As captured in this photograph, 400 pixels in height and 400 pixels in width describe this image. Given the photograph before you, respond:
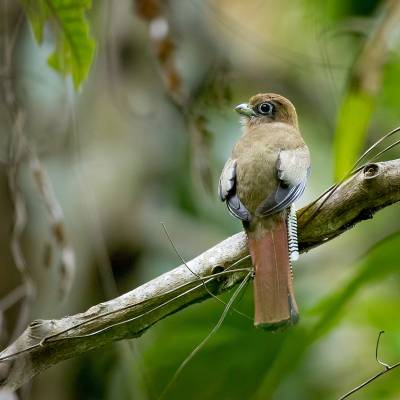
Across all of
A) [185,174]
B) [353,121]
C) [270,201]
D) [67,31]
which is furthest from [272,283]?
[185,174]

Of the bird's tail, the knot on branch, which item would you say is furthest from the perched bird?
the knot on branch

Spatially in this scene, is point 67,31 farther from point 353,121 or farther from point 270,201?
point 353,121

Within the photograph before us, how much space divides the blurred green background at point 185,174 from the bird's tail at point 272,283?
20.4 inches

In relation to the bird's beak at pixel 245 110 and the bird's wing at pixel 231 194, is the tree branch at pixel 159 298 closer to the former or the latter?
the bird's wing at pixel 231 194

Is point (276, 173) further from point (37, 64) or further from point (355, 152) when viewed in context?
point (37, 64)

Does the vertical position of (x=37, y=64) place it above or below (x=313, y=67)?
above

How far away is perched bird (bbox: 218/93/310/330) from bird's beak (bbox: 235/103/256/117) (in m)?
0.10

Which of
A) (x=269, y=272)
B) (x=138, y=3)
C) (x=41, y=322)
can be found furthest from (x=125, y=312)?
(x=138, y=3)

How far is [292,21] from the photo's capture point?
4.60m

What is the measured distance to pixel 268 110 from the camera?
9.20 ft

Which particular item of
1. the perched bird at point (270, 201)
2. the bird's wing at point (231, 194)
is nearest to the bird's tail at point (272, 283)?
the perched bird at point (270, 201)

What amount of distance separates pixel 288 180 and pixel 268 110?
2.11 feet

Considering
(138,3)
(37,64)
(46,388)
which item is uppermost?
(138,3)

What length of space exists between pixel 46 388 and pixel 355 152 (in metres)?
1.91
